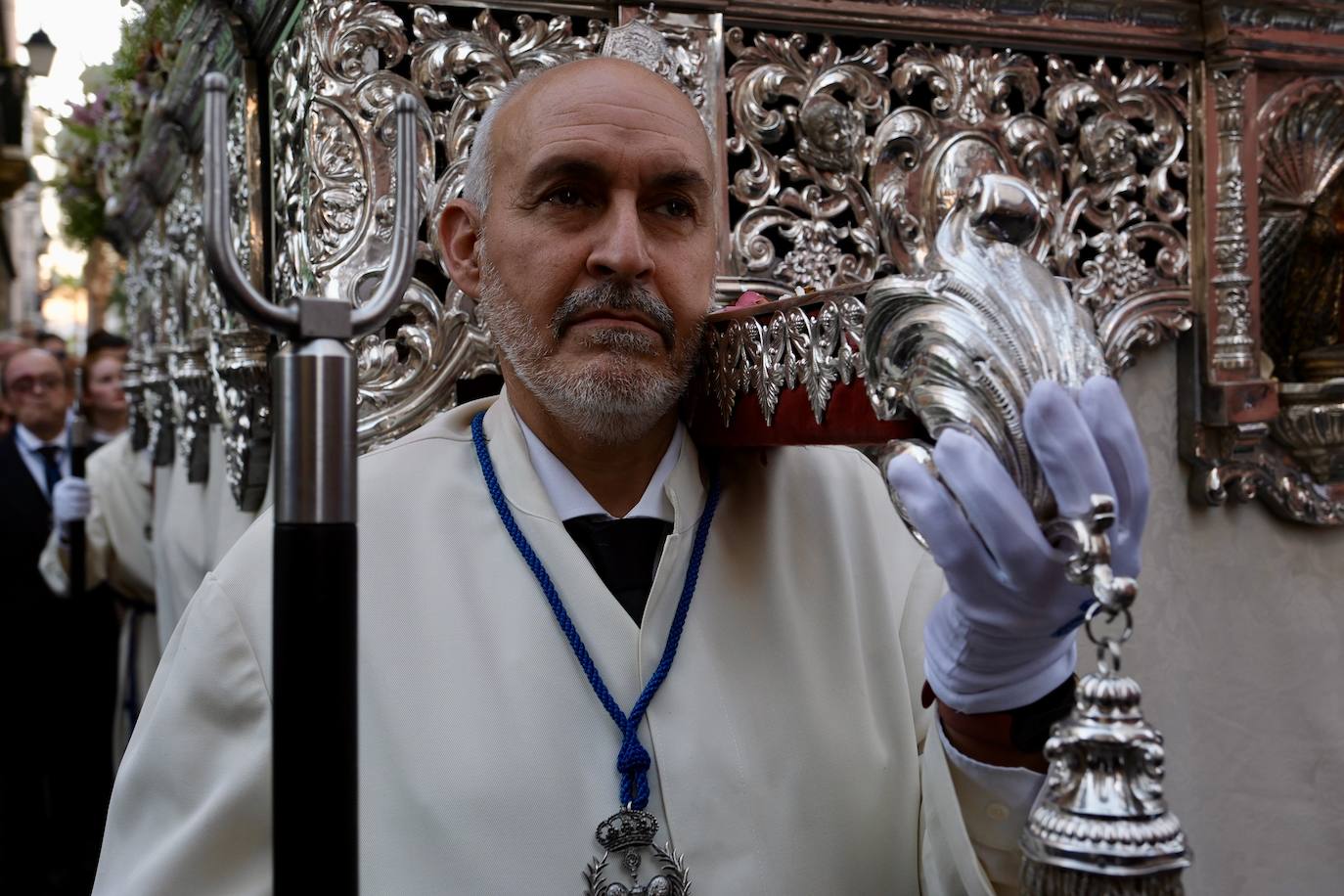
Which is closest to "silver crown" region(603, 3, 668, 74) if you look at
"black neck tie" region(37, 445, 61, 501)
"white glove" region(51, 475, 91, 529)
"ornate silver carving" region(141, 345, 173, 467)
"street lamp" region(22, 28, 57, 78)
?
"ornate silver carving" region(141, 345, 173, 467)

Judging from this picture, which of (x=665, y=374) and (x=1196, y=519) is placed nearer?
(x=665, y=374)

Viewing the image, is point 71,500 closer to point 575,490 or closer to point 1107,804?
point 575,490

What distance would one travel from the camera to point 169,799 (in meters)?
1.51

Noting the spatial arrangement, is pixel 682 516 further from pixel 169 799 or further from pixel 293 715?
pixel 293 715

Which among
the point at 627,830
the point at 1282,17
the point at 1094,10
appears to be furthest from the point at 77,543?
the point at 1282,17

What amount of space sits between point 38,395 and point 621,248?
422 cm

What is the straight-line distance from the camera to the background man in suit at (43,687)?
468 cm

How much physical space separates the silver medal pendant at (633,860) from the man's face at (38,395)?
14.0 feet

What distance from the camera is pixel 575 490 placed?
1732 millimetres

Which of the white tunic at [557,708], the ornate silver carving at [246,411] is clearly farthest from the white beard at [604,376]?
the ornate silver carving at [246,411]


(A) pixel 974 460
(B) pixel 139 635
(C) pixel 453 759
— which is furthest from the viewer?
(B) pixel 139 635

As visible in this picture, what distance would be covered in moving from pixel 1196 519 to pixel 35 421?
171 inches

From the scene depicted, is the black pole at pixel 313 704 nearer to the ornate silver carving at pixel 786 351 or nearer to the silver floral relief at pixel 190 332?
the ornate silver carving at pixel 786 351

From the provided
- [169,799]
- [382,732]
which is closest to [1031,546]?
[382,732]
